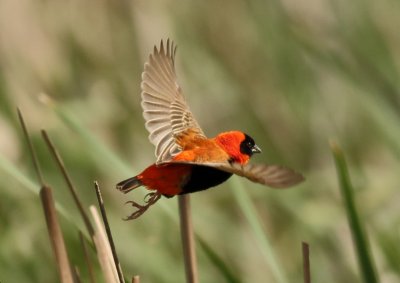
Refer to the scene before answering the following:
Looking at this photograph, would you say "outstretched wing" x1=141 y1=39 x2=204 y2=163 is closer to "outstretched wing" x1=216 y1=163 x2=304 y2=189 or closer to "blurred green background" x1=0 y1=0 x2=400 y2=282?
"outstretched wing" x1=216 y1=163 x2=304 y2=189

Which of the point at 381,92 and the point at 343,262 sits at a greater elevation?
the point at 381,92

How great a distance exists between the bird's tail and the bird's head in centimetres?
8

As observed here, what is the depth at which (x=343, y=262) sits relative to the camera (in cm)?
252

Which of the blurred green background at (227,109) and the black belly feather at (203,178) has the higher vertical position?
the blurred green background at (227,109)

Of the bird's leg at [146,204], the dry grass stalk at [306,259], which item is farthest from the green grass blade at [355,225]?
the bird's leg at [146,204]

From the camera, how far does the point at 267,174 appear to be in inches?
32.9

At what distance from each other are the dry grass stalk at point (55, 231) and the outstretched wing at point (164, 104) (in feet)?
0.58

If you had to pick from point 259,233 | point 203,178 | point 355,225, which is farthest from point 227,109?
point 203,178

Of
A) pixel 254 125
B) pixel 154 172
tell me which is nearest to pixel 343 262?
pixel 254 125

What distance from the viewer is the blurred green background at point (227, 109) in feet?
8.25

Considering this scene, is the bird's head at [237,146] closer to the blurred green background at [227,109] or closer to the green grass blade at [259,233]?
the green grass blade at [259,233]

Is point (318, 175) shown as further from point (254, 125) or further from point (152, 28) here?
point (152, 28)

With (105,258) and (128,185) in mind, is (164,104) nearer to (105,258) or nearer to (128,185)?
(128,185)

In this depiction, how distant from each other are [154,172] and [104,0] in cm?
254
